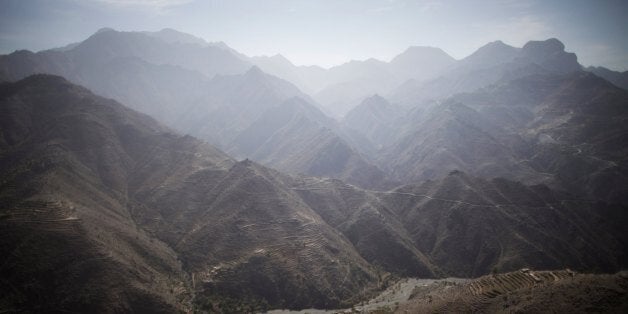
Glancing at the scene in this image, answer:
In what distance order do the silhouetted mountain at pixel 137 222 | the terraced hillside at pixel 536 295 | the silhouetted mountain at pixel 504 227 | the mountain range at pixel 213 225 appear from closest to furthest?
the terraced hillside at pixel 536 295
the silhouetted mountain at pixel 137 222
the mountain range at pixel 213 225
the silhouetted mountain at pixel 504 227

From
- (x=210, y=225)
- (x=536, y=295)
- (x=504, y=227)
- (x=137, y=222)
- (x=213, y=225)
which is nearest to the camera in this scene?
(x=536, y=295)

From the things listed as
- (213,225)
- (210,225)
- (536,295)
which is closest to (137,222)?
(210,225)

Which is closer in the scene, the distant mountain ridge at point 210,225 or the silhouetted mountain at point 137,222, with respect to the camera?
the silhouetted mountain at point 137,222

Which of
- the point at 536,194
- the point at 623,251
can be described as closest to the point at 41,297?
the point at 536,194

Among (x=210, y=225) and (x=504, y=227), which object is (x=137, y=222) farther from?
(x=504, y=227)

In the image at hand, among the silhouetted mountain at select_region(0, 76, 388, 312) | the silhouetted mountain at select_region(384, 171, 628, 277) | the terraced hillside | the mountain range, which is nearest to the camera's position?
the terraced hillside

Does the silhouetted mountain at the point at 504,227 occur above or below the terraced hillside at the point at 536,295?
below

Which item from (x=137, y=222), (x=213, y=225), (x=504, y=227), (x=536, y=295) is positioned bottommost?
(x=504, y=227)

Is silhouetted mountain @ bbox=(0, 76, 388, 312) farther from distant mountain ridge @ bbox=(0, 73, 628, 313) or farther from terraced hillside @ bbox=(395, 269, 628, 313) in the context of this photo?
terraced hillside @ bbox=(395, 269, 628, 313)

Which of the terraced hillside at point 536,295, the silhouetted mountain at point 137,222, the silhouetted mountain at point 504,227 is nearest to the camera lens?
the terraced hillside at point 536,295

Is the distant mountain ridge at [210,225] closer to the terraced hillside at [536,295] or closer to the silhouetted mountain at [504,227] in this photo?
the silhouetted mountain at [504,227]

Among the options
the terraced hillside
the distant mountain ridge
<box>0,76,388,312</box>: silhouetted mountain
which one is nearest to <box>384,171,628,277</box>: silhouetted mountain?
the distant mountain ridge


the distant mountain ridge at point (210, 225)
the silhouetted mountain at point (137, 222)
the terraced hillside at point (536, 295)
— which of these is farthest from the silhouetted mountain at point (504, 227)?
the terraced hillside at point (536, 295)
